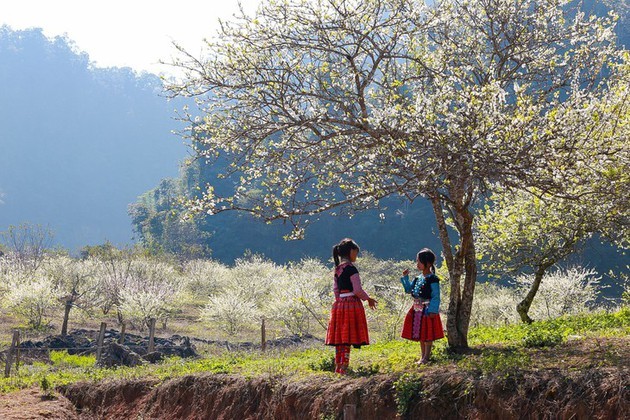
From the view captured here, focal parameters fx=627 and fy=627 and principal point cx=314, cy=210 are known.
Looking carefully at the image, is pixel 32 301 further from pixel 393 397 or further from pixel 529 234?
pixel 393 397

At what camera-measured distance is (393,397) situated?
850 centimetres

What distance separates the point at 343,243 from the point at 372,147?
1918 millimetres

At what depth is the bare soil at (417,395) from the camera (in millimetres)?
7043

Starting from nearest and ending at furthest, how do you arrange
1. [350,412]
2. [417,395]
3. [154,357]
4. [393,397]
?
[350,412] < [417,395] < [393,397] < [154,357]

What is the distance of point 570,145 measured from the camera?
28.2 ft

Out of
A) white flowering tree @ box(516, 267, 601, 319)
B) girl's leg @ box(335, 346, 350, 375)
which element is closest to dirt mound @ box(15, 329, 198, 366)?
girl's leg @ box(335, 346, 350, 375)

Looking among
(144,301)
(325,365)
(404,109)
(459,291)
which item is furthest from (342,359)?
(144,301)

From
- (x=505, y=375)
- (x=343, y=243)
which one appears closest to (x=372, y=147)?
(x=343, y=243)

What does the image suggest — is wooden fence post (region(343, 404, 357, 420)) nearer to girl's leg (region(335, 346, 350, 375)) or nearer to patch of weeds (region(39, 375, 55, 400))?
girl's leg (region(335, 346, 350, 375))

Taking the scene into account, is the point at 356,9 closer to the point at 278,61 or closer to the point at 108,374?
the point at 278,61

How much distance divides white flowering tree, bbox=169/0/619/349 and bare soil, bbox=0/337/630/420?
2.12m

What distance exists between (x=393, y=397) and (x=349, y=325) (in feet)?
4.21

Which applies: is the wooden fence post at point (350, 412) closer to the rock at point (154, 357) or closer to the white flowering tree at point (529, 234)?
the white flowering tree at point (529, 234)

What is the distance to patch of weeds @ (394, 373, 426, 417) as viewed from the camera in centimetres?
823
